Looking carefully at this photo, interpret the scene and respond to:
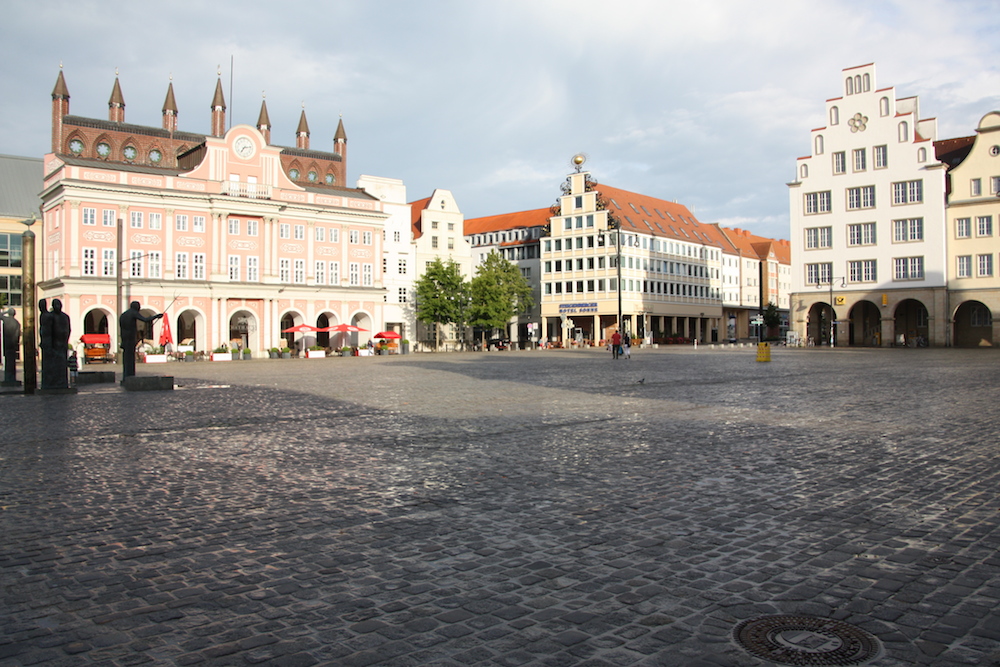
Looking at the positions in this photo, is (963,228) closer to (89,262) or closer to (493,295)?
(493,295)

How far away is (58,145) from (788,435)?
74.9 meters

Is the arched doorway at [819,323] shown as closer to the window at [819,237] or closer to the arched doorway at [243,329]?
the window at [819,237]

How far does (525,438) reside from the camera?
36.6 feet

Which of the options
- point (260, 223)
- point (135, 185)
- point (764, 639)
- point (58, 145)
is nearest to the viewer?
point (764, 639)

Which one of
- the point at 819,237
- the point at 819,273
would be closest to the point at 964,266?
the point at 819,273

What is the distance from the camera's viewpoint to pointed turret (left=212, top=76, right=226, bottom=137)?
7806 cm

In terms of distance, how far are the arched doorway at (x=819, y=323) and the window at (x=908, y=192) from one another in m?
10.7

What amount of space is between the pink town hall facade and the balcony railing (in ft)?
0.30

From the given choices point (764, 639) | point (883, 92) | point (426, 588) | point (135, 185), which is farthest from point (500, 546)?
point (883, 92)

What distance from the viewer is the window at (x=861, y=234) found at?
2434 inches

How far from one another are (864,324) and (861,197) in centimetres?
1145

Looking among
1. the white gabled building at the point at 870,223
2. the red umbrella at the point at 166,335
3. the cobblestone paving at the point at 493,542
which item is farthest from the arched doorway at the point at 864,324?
the cobblestone paving at the point at 493,542

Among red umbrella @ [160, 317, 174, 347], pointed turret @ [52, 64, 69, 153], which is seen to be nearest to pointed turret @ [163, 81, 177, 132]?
pointed turret @ [52, 64, 69, 153]

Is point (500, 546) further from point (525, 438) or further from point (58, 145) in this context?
point (58, 145)
